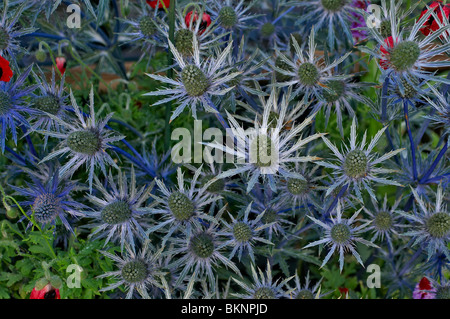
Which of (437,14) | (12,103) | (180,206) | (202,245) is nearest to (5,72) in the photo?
(12,103)

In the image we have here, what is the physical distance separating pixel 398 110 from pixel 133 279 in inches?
34.3

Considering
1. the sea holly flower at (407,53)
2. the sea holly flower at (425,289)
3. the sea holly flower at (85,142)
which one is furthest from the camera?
the sea holly flower at (425,289)

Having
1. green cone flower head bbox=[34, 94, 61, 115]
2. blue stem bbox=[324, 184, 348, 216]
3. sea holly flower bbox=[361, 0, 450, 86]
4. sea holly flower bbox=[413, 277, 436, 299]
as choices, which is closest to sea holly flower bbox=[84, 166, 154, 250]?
green cone flower head bbox=[34, 94, 61, 115]

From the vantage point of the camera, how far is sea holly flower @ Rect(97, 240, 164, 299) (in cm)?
109

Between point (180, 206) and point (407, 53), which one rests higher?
point (407, 53)

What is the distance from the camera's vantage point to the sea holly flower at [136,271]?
3.58ft

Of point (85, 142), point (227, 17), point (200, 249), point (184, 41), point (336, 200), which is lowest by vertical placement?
point (200, 249)

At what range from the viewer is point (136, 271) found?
3.60 ft

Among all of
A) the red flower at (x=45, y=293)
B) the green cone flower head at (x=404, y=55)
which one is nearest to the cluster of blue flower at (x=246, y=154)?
the green cone flower head at (x=404, y=55)

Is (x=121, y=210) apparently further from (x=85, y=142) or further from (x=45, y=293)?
(x=45, y=293)

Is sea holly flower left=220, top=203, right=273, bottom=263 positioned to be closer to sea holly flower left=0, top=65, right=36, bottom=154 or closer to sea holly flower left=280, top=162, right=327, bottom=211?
sea holly flower left=280, top=162, right=327, bottom=211

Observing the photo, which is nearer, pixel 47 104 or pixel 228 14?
pixel 47 104

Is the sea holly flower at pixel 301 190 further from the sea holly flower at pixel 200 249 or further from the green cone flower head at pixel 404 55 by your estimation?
the green cone flower head at pixel 404 55

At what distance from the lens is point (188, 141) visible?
1.34 m
